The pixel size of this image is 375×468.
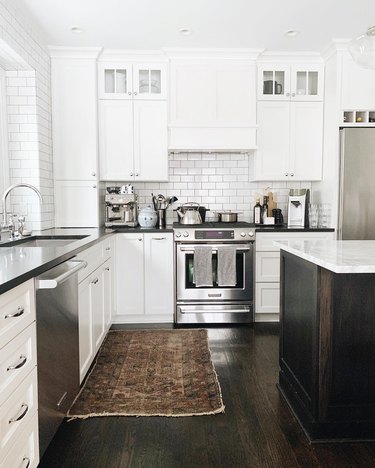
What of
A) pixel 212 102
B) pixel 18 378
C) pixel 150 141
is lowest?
pixel 18 378

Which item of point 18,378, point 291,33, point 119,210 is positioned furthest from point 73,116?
point 18,378

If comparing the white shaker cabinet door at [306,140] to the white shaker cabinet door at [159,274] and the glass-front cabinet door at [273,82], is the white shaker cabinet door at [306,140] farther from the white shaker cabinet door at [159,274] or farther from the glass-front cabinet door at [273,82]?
the white shaker cabinet door at [159,274]

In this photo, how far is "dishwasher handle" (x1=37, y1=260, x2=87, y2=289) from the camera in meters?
1.69

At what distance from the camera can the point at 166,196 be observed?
4512 millimetres

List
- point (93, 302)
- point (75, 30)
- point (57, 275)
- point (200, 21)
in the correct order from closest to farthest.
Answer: point (57, 275), point (93, 302), point (200, 21), point (75, 30)

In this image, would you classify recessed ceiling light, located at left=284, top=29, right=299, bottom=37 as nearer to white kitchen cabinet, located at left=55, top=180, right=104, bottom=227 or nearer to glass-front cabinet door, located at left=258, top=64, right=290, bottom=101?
glass-front cabinet door, located at left=258, top=64, right=290, bottom=101

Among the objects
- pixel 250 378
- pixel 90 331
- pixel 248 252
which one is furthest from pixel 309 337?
pixel 248 252

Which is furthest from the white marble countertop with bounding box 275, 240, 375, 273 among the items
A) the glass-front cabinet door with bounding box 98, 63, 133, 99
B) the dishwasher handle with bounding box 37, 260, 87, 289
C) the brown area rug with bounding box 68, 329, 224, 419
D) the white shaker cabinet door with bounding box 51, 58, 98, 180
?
the glass-front cabinet door with bounding box 98, 63, 133, 99

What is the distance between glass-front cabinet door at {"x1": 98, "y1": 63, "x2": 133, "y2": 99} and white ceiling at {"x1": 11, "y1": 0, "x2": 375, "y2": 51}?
215 millimetres

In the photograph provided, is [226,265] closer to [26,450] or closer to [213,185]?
[213,185]

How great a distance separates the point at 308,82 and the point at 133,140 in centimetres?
187

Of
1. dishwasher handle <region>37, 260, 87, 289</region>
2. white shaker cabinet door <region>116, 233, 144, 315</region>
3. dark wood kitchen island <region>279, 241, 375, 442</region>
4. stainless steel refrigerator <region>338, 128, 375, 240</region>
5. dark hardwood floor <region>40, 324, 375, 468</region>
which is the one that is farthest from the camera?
white shaker cabinet door <region>116, 233, 144, 315</region>

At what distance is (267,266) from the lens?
3.95 m

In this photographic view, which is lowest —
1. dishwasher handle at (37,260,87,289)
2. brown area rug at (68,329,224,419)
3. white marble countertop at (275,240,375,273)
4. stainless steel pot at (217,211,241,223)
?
brown area rug at (68,329,224,419)
